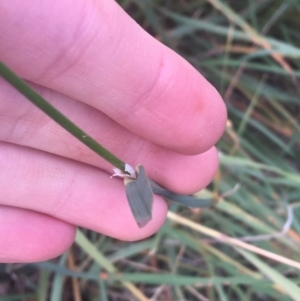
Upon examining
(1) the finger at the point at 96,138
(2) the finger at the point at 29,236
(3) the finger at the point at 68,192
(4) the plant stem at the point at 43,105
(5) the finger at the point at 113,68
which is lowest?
(2) the finger at the point at 29,236

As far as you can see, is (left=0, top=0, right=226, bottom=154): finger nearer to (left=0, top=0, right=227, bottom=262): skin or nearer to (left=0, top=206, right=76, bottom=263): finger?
(left=0, top=0, right=227, bottom=262): skin

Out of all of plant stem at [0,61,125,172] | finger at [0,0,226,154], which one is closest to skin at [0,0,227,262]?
finger at [0,0,226,154]

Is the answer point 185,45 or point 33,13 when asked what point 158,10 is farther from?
point 33,13

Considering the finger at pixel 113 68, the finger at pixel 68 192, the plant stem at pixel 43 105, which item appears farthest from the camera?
the finger at pixel 68 192

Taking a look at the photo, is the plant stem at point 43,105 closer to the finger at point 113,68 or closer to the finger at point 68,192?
the finger at point 113,68

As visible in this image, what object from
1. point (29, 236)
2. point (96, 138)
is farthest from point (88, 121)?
point (29, 236)

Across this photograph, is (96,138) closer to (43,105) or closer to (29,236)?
(29,236)

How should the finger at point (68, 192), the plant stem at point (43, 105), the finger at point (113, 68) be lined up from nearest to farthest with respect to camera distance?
the plant stem at point (43, 105)
the finger at point (113, 68)
the finger at point (68, 192)

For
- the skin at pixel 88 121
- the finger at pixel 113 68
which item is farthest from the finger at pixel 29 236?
the finger at pixel 113 68
